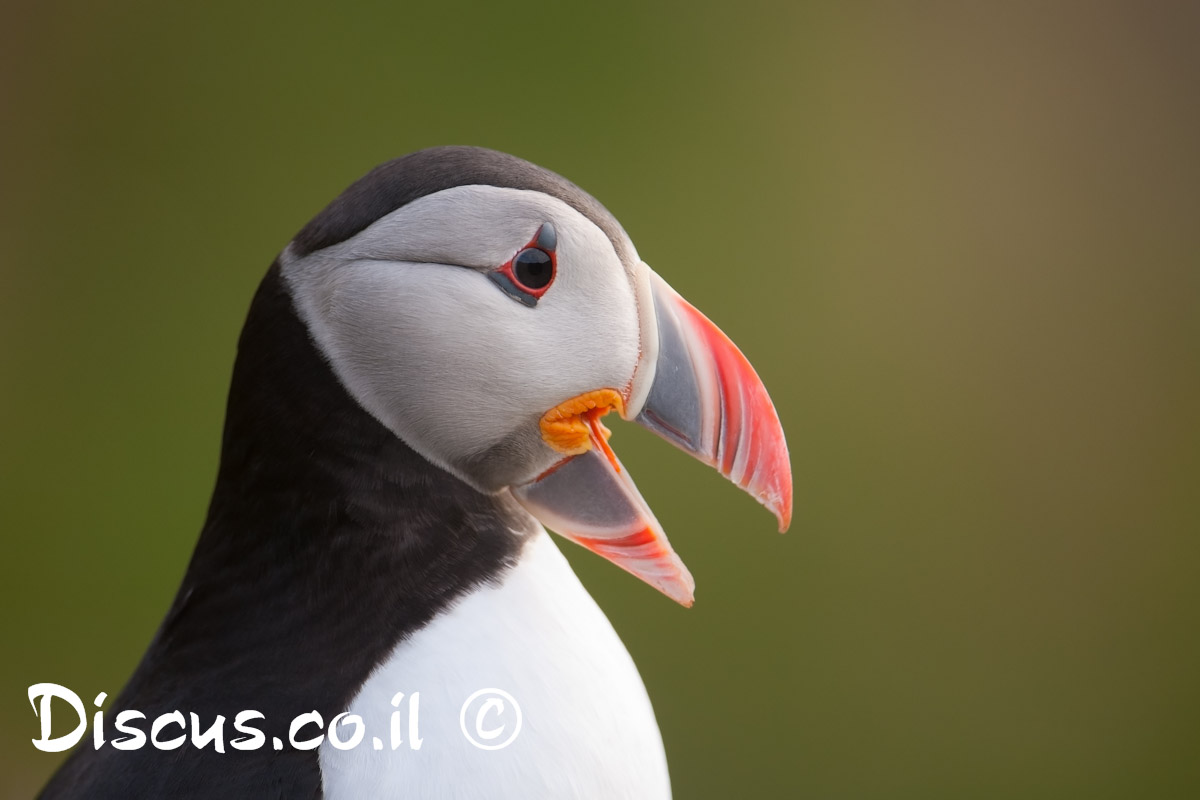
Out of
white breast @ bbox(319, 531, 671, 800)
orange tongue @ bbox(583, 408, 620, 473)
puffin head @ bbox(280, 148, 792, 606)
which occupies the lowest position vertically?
white breast @ bbox(319, 531, 671, 800)

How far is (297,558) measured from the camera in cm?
81

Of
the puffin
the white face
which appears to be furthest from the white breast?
the white face

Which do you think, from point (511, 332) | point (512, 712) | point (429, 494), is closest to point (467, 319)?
point (511, 332)

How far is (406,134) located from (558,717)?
1798mm

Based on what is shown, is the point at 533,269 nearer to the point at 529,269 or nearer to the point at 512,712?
the point at 529,269

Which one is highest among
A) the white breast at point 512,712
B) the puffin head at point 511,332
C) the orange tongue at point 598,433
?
the puffin head at point 511,332

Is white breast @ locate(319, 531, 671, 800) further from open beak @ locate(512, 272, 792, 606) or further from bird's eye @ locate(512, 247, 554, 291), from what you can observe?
bird's eye @ locate(512, 247, 554, 291)

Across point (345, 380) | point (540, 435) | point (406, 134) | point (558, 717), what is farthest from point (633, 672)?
point (406, 134)

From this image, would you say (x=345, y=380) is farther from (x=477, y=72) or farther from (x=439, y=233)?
(x=477, y=72)

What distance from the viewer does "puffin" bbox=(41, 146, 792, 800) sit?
0.77 meters

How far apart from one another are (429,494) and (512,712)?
16 centimetres

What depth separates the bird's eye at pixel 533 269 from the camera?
2.53ft

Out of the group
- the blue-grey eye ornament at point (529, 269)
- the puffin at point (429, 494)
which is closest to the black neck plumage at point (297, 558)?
the puffin at point (429, 494)

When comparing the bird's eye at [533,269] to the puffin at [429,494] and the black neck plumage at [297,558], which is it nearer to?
the puffin at [429,494]
